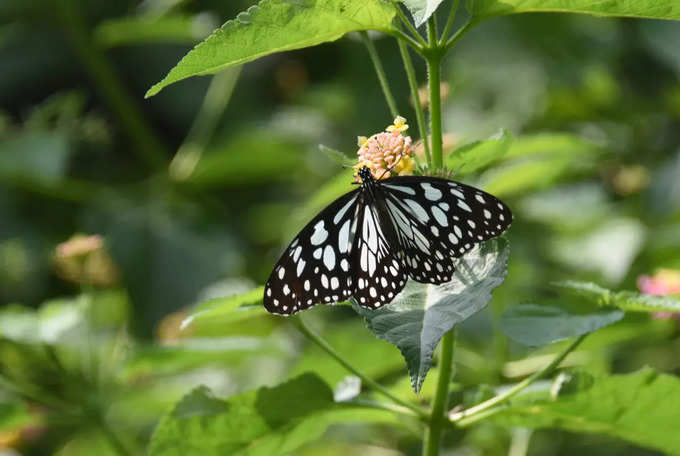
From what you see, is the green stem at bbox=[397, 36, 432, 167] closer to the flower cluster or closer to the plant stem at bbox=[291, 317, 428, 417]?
the flower cluster

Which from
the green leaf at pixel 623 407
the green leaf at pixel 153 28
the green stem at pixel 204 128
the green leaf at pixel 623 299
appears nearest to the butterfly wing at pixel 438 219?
the green leaf at pixel 623 299

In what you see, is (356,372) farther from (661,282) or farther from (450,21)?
(661,282)

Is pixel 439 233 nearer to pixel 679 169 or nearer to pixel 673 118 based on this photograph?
pixel 679 169

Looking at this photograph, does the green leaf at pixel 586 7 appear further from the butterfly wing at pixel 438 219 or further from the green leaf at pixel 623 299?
the green leaf at pixel 623 299

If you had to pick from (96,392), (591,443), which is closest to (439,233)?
(96,392)

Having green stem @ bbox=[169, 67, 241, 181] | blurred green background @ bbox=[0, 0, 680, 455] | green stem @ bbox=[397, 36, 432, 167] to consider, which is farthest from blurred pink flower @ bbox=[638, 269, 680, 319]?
Result: green stem @ bbox=[169, 67, 241, 181]

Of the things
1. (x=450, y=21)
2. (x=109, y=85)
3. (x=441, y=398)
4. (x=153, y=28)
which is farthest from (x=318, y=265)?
(x=109, y=85)

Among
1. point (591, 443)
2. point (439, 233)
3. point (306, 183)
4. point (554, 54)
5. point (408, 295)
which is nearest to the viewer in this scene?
point (408, 295)
